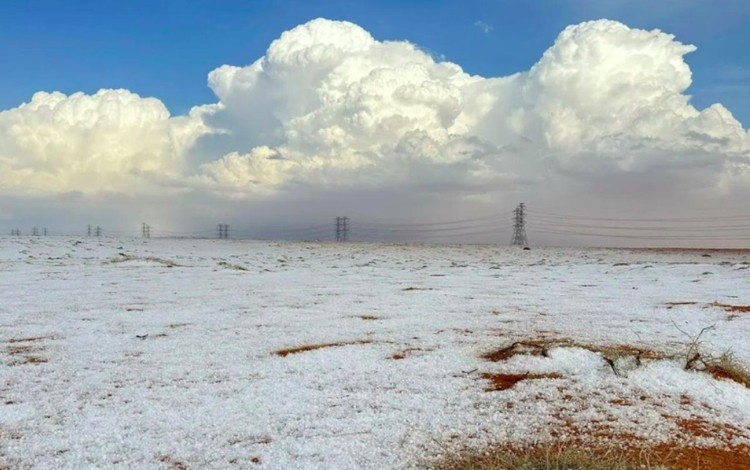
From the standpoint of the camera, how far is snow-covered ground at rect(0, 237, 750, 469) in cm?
354

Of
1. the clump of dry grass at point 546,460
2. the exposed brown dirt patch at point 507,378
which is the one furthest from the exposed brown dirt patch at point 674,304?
the clump of dry grass at point 546,460

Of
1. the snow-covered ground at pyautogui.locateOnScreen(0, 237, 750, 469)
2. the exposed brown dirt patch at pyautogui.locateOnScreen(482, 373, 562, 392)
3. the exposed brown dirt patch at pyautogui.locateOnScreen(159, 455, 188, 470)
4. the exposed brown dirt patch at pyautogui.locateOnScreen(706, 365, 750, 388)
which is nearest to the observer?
the exposed brown dirt patch at pyautogui.locateOnScreen(159, 455, 188, 470)

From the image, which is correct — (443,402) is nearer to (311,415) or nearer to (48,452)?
(311,415)

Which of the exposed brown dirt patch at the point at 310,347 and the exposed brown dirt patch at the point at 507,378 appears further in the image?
the exposed brown dirt patch at the point at 310,347

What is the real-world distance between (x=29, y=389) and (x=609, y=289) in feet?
35.0

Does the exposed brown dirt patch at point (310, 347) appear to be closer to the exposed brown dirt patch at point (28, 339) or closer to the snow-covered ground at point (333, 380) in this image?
the snow-covered ground at point (333, 380)

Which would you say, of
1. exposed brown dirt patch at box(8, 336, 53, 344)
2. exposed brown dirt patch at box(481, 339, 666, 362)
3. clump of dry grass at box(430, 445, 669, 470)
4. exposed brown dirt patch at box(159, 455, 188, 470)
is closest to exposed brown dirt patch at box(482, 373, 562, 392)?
exposed brown dirt patch at box(481, 339, 666, 362)

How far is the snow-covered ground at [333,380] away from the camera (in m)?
3.54

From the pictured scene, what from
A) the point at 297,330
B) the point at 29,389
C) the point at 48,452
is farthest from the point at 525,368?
the point at 29,389

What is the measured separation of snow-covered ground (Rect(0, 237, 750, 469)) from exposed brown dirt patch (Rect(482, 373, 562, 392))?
0.06 metres

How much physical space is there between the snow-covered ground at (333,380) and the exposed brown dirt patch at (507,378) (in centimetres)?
6

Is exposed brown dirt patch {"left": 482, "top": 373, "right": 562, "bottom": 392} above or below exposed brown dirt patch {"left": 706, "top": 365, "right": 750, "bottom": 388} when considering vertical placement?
below

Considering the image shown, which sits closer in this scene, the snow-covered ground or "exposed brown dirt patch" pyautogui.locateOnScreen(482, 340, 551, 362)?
the snow-covered ground

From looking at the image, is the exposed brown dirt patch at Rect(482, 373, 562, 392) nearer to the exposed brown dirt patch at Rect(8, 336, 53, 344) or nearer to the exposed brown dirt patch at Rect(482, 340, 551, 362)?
the exposed brown dirt patch at Rect(482, 340, 551, 362)
